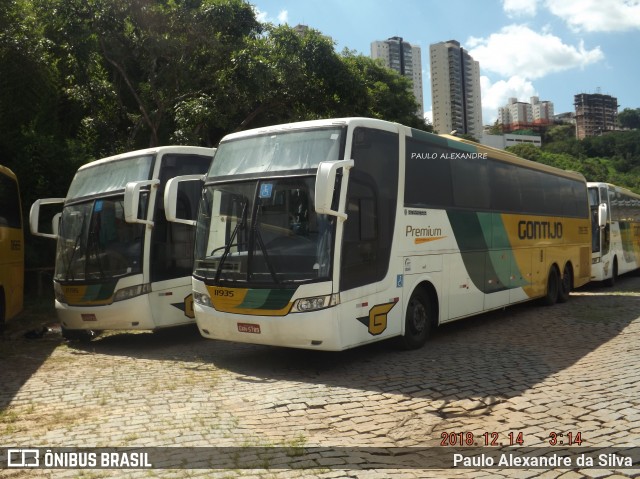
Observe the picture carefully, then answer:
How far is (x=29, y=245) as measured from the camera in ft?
57.4

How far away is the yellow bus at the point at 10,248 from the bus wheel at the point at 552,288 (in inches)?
475

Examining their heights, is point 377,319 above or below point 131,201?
below

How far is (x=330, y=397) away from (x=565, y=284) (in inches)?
442

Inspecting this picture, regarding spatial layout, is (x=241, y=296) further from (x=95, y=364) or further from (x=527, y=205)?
(x=527, y=205)

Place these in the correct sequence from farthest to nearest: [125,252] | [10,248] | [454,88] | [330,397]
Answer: [454,88]
[10,248]
[125,252]
[330,397]

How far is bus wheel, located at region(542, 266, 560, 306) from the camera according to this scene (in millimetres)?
15078

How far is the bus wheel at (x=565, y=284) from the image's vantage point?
15734 millimetres

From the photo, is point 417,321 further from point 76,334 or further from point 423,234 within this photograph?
point 76,334

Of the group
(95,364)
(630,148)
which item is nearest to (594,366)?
(95,364)

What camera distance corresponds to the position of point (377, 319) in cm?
830

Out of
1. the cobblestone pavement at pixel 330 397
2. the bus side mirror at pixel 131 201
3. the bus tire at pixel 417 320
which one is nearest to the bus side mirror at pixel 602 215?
the cobblestone pavement at pixel 330 397

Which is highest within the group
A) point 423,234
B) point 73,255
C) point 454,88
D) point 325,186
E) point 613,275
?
point 454,88

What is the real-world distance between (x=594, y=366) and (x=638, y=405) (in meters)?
2.05
